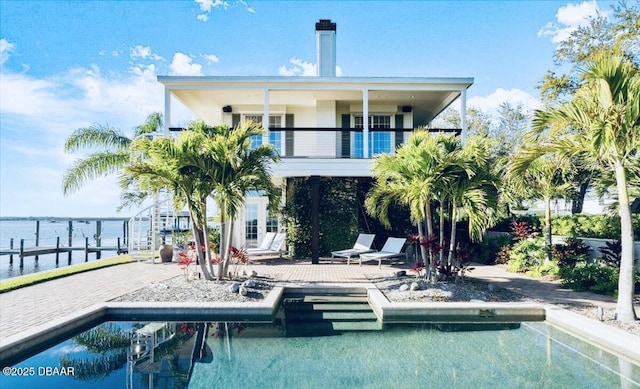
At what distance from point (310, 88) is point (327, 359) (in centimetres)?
952

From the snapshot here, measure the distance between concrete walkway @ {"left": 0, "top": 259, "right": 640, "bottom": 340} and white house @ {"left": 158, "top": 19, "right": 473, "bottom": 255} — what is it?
198 centimetres

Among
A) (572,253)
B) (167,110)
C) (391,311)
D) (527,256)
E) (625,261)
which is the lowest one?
(391,311)

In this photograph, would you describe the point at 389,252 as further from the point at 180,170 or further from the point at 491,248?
the point at 180,170

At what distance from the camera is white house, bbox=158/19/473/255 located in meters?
12.8

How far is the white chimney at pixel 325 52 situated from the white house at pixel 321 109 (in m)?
0.03

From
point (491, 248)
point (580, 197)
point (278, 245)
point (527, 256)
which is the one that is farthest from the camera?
point (580, 197)

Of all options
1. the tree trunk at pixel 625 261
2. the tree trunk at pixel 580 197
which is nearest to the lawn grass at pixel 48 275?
the tree trunk at pixel 625 261

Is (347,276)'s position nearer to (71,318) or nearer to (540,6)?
(71,318)

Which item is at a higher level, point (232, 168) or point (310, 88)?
point (310, 88)

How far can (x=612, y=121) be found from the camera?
5.98 m

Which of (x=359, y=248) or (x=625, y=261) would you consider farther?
(x=359, y=248)

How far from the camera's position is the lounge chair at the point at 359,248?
12878mm

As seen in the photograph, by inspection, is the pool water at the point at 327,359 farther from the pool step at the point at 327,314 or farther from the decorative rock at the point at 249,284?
the decorative rock at the point at 249,284

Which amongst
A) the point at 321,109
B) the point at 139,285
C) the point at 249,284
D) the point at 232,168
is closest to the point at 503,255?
the point at 321,109
